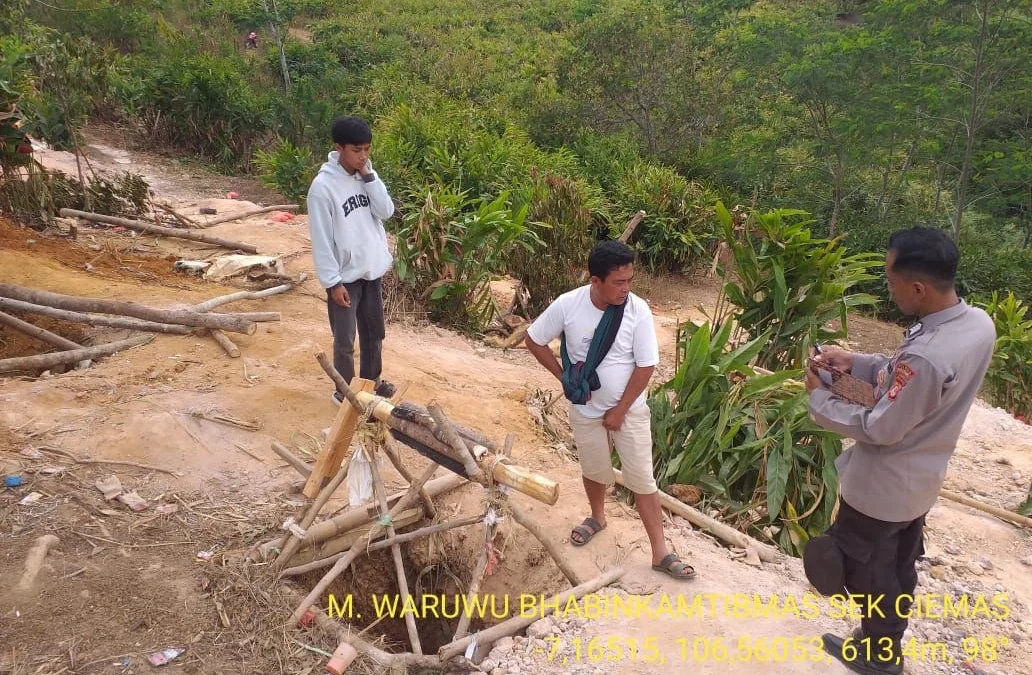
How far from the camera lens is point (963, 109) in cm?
1141

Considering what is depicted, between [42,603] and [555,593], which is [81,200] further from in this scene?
[555,593]

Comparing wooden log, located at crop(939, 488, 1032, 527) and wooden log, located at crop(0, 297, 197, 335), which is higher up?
wooden log, located at crop(0, 297, 197, 335)

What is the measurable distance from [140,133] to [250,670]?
40.4ft

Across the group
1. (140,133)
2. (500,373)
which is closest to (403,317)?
(500,373)

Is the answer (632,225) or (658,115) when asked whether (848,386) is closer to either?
(632,225)

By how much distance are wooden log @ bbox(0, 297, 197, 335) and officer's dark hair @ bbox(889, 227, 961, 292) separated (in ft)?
14.4

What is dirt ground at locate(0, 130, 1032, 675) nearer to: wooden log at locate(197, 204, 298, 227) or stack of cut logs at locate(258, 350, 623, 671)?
stack of cut logs at locate(258, 350, 623, 671)

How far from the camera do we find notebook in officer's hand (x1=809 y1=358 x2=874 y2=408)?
2195 mm

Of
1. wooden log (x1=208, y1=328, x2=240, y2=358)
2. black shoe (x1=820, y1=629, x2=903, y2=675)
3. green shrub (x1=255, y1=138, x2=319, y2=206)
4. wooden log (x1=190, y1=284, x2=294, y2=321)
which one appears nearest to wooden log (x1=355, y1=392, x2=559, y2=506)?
black shoe (x1=820, y1=629, x2=903, y2=675)

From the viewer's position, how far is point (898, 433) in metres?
2.09

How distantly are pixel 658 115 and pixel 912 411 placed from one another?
42.7ft

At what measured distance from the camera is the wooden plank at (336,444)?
9.49 ft

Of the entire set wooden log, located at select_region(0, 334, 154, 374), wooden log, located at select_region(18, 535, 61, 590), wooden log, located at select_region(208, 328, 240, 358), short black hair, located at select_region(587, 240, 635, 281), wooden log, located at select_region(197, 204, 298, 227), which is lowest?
wooden log, located at select_region(18, 535, 61, 590)

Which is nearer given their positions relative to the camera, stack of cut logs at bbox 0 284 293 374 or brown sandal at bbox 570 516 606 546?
brown sandal at bbox 570 516 606 546
